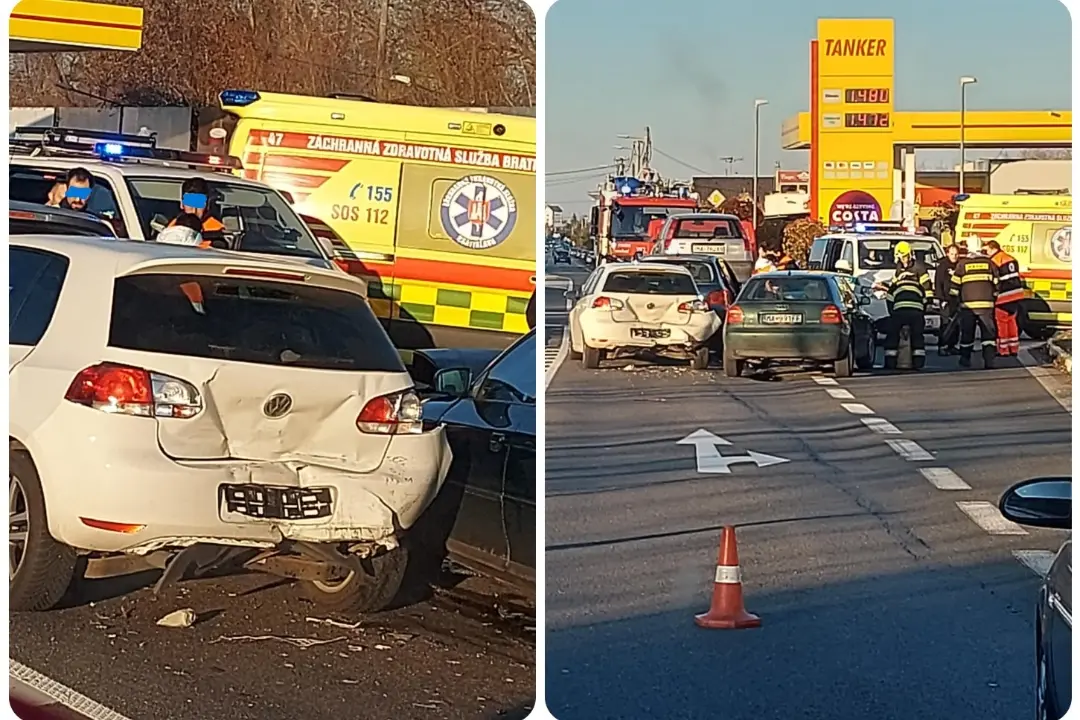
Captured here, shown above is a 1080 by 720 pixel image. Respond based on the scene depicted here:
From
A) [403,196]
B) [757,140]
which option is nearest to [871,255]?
[757,140]

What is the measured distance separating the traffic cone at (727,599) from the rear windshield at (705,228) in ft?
2.05

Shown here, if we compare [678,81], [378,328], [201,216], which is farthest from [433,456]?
[678,81]

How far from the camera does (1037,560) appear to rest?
305 centimetres

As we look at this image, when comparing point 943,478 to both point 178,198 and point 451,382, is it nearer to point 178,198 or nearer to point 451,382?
point 451,382

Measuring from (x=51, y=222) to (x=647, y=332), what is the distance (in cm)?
127

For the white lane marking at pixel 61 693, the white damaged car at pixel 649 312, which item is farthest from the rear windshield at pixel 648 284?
the white lane marking at pixel 61 693

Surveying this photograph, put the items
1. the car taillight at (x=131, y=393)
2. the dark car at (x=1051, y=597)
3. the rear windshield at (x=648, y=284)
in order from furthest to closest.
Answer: the rear windshield at (x=648, y=284), the car taillight at (x=131, y=393), the dark car at (x=1051, y=597)

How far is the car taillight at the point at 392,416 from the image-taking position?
3197 mm

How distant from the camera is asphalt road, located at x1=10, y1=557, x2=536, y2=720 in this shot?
3.12 m

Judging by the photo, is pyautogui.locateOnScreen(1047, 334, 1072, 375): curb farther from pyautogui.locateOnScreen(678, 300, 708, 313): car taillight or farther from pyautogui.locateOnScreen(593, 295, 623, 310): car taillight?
pyautogui.locateOnScreen(593, 295, 623, 310): car taillight

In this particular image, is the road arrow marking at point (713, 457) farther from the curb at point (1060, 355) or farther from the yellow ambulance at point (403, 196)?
the curb at point (1060, 355)

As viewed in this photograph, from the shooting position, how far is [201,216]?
3.25 metres

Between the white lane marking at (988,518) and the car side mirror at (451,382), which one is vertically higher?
the car side mirror at (451,382)

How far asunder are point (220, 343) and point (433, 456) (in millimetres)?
499
